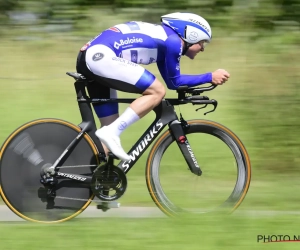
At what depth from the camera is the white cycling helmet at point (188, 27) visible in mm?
5348

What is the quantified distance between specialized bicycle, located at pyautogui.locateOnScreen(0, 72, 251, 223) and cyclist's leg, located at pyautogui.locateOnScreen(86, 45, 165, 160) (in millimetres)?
151

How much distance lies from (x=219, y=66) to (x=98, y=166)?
447 centimetres

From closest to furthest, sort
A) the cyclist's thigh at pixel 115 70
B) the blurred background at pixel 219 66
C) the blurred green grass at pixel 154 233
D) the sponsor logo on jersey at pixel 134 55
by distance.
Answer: the blurred green grass at pixel 154 233, the cyclist's thigh at pixel 115 70, the sponsor logo on jersey at pixel 134 55, the blurred background at pixel 219 66

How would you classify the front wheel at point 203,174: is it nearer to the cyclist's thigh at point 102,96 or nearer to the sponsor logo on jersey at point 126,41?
the cyclist's thigh at point 102,96

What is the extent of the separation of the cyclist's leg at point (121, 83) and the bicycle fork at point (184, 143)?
29 cm

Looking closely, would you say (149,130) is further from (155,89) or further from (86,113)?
(86,113)

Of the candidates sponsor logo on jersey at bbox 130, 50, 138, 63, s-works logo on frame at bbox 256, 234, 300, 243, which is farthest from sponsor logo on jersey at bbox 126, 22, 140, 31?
s-works logo on frame at bbox 256, 234, 300, 243

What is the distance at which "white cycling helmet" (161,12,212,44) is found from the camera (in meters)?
5.35

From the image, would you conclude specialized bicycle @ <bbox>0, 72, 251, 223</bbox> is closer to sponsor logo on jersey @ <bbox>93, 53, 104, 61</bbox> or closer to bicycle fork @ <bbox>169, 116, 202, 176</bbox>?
bicycle fork @ <bbox>169, 116, 202, 176</bbox>

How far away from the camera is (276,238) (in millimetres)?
4801

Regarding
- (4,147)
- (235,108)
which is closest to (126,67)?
(4,147)

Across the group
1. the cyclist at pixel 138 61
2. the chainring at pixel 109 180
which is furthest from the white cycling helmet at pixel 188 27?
the chainring at pixel 109 180

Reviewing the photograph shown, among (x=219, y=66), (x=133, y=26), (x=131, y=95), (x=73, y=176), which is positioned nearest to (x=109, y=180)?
(x=73, y=176)

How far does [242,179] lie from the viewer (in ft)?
18.4
